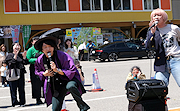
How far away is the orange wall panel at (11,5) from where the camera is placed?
2544 cm

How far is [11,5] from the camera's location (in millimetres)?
25562

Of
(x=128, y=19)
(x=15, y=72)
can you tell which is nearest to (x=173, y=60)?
(x=15, y=72)

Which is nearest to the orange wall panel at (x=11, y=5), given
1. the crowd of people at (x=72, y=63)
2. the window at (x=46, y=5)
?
the window at (x=46, y=5)

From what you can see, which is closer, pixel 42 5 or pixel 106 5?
pixel 42 5

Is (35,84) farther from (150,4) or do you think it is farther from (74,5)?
(150,4)

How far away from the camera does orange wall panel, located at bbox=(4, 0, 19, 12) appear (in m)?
25.4

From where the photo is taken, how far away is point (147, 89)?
14.0 ft

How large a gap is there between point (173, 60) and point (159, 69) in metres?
0.27

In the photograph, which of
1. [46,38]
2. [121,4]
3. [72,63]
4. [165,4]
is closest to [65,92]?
[72,63]

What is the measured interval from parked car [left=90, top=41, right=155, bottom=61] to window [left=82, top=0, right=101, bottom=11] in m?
7.83

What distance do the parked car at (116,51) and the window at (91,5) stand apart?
25.7 ft

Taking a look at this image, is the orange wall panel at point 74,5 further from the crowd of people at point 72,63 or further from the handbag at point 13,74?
the crowd of people at point 72,63

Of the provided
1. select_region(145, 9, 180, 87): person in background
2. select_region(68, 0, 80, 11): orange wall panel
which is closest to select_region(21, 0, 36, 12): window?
select_region(68, 0, 80, 11): orange wall panel

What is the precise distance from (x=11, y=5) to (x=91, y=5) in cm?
→ 748
